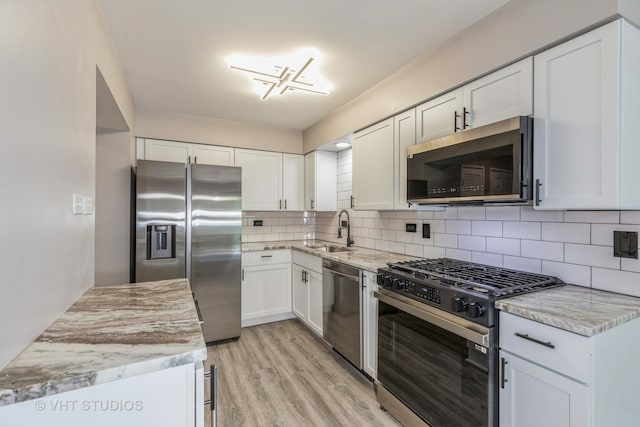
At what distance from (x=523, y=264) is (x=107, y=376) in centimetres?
211

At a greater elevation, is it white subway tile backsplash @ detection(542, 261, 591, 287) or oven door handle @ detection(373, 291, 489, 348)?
white subway tile backsplash @ detection(542, 261, 591, 287)

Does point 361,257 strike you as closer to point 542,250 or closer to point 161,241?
point 542,250

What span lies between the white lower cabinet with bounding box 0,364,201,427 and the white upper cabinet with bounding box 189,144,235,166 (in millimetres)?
3024

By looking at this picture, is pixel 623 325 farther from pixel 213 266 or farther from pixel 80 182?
pixel 213 266

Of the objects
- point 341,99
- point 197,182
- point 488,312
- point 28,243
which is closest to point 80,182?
point 28,243

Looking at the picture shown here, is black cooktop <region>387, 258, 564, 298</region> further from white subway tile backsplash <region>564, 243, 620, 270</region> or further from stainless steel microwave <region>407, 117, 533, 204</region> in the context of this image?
stainless steel microwave <region>407, 117, 533, 204</region>

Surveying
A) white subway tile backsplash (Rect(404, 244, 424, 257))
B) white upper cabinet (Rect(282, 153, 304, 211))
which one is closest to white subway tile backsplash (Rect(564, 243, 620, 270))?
white subway tile backsplash (Rect(404, 244, 424, 257))

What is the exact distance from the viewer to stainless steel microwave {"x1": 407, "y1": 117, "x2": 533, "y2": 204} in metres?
1.54

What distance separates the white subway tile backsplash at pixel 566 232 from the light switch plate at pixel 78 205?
241cm

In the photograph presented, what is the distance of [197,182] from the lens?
2.96m

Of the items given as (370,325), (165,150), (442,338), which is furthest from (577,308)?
(165,150)

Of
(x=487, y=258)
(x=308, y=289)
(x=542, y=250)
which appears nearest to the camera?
(x=542, y=250)

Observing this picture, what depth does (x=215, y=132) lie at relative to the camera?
11.9ft

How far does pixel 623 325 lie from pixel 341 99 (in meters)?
2.58
